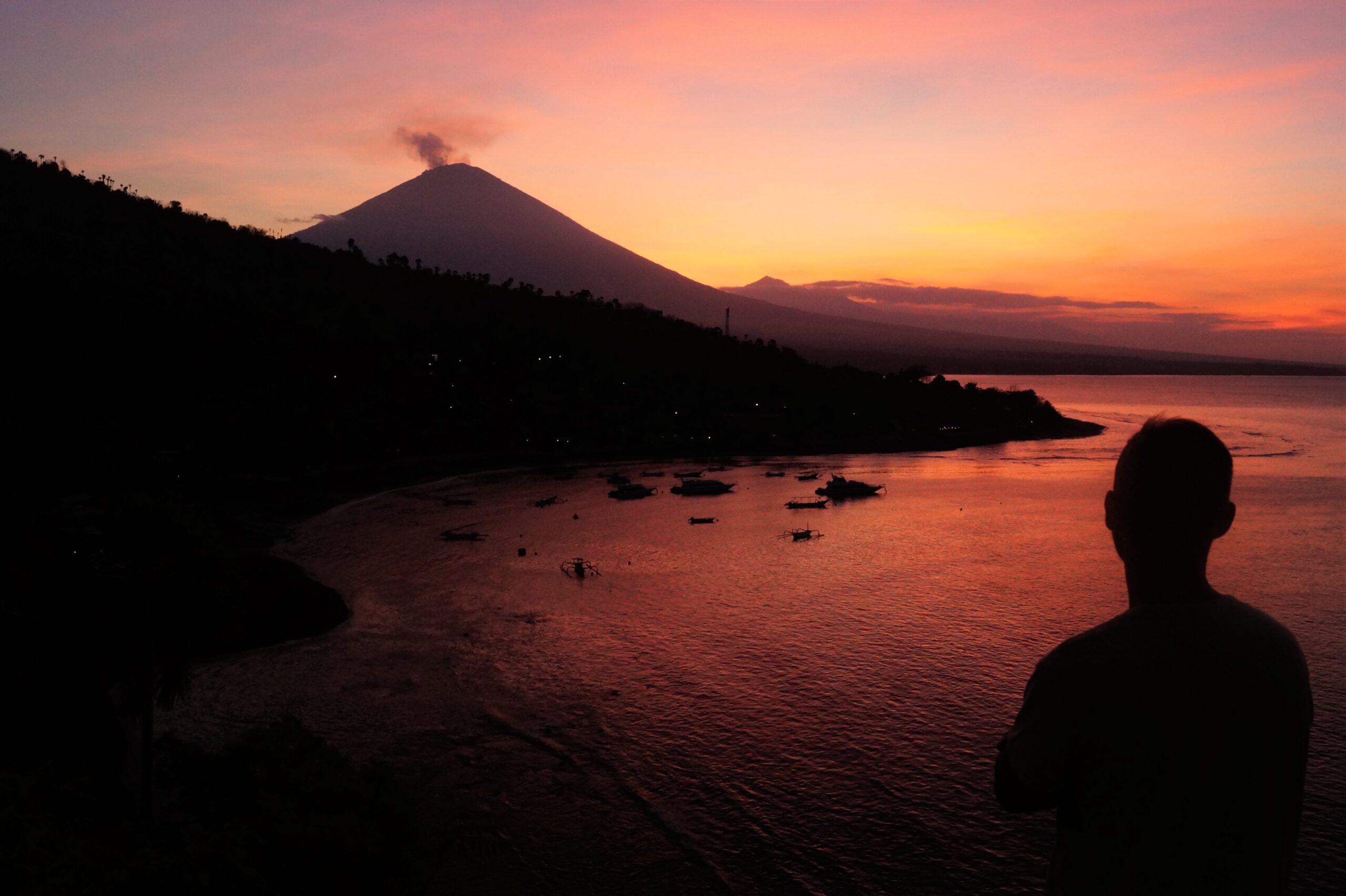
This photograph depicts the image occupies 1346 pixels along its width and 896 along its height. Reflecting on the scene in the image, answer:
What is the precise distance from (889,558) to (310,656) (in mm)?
27452

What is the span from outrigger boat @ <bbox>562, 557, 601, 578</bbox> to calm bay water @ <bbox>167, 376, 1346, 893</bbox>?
682mm

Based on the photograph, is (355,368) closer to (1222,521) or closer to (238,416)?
(238,416)

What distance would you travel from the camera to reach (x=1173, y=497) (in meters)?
1.87

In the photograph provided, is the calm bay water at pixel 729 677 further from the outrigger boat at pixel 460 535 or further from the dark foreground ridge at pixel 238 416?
the dark foreground ridge at pixel 238 416

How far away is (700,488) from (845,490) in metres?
10.3

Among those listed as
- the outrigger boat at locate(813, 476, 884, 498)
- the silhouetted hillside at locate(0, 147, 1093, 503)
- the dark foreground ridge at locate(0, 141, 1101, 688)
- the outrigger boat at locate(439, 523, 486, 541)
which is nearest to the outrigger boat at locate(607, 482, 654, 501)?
the outrigger boat at locate(813, 476, 884, 498)

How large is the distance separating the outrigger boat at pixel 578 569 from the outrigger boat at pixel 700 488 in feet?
73.8

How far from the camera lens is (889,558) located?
43.2m

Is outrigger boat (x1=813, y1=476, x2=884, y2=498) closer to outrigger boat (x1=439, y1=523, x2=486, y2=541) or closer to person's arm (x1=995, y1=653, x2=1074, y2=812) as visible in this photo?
outrigger boat (x1=439, y1=523, x2=486, y2=541)

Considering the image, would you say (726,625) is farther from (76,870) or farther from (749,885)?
(76,870)

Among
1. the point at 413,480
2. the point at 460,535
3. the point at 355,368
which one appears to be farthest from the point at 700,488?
the point at 355,368

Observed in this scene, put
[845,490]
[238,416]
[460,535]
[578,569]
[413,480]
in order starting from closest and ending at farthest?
1. [578,569]
2. [460,535]
3. [845,490]
4. [238,416]
5. [413,480]

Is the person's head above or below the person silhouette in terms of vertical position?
above

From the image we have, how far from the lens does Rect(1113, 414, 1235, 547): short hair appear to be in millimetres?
1848
